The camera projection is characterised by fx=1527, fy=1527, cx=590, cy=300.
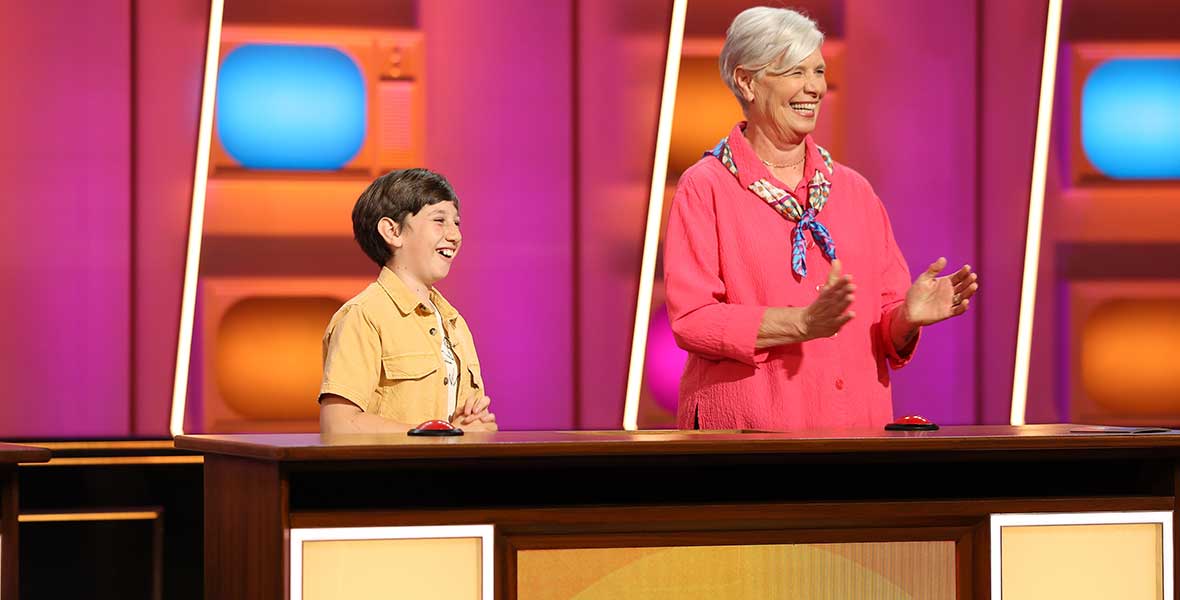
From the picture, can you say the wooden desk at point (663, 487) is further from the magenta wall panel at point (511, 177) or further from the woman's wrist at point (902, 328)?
the magenta wall panel at point (511, 177)

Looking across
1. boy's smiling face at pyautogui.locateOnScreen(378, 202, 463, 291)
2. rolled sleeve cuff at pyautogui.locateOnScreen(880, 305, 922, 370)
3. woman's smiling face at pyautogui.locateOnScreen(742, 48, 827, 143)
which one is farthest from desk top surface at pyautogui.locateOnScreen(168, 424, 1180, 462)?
woman's smiling face at pyautogui.locateOnScreen(742, 48, 827, 143)

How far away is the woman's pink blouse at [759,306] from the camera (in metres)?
3.17

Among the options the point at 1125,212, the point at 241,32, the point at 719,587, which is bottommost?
the point at 719,587

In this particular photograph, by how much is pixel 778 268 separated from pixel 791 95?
376 mm

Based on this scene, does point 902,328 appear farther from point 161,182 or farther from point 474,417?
point 161,182

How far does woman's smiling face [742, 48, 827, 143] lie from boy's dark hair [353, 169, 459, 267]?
2.30 ft

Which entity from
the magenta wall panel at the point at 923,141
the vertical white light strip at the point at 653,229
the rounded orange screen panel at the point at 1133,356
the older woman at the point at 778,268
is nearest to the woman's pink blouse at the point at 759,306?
the older woman at the point at 778,268

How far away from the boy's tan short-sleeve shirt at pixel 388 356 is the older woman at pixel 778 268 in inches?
20.2

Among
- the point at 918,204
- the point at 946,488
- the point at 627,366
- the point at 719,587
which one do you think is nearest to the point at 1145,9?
the point at 918,204

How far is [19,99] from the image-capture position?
4.47 m

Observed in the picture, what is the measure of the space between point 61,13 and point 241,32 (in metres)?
0.52

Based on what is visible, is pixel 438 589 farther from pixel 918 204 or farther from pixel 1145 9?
pixel 1145 9

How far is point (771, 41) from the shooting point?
129 inches

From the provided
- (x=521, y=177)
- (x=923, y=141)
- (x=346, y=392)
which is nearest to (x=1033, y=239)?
(x=923, y=141)
